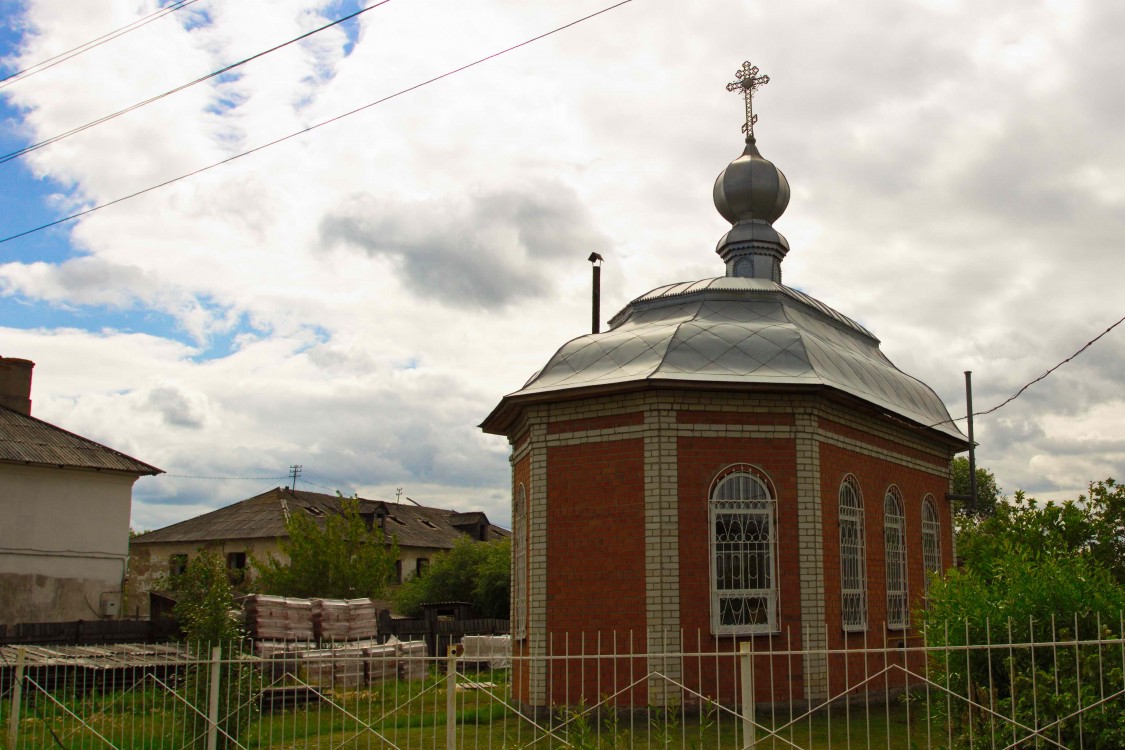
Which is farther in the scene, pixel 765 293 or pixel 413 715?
pixel 765 293

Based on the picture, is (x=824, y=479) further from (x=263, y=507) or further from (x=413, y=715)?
(x=263, y=507)

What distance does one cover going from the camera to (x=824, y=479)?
11.7 m

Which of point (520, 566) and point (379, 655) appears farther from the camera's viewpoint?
point (379, 655)

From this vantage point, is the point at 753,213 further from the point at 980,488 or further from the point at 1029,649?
the point at 980,488

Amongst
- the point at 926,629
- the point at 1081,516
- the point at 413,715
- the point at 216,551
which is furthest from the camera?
the point at 216,551

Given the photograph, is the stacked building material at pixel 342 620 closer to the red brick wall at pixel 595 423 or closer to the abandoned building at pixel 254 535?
the red brick wall at pixel 595 423

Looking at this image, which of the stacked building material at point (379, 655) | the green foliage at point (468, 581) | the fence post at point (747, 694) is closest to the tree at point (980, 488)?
the green foliage at point (468, 581)

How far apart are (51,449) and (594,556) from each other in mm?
13008

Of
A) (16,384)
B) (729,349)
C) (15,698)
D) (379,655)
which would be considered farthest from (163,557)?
(729,349)

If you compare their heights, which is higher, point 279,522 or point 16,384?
point 16,384

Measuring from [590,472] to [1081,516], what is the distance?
7.50m

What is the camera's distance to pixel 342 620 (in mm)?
18141

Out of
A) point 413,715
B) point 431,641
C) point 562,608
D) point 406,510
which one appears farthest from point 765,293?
point 406,510

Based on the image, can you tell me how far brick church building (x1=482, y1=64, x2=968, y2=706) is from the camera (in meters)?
11.1
